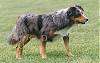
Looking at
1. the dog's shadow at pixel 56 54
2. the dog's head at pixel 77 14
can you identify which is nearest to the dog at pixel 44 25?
the dog's head at pixel 77 14

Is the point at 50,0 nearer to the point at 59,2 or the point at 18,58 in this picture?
the point at 59,2

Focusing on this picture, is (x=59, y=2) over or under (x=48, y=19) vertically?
under

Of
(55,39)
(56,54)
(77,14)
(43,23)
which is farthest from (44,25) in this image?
(56,54)

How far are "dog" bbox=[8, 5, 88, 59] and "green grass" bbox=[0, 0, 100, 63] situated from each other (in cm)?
38

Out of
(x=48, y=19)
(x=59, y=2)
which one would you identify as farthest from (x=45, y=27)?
(x=59, y=2)

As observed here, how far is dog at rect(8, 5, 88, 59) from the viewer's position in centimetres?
1198

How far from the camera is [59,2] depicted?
130 ft

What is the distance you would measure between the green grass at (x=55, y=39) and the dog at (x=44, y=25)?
382 millimetres

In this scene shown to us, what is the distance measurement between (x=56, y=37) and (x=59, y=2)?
27552 mm

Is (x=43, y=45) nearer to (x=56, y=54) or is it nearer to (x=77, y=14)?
(x=56, y=54)

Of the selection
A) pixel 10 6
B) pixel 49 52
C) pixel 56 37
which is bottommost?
pixel 10 6

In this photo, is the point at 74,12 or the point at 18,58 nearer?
the point at 74,12

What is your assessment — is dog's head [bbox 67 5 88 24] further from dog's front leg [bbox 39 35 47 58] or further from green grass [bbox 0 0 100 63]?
dog's front leg [bbox 39 35 47 58]

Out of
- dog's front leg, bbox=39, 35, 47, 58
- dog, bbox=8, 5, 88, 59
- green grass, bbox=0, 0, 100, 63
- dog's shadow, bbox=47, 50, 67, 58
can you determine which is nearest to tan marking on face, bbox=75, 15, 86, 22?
dog, bbox=8, 5, 88, 59
